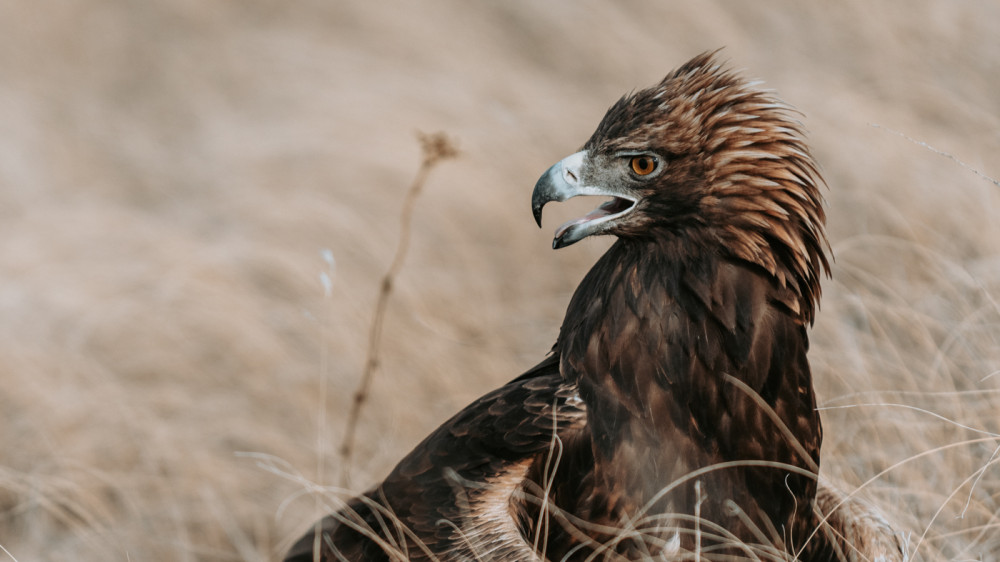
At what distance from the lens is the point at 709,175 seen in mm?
2650

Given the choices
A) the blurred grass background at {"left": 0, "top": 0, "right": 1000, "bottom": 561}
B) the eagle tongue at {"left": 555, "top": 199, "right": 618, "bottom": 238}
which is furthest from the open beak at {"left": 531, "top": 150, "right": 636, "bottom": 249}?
the blurred grass background at {"left": 0, "top": 0, "right": 1000, "bottom": 561}

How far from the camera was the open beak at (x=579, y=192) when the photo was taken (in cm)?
268

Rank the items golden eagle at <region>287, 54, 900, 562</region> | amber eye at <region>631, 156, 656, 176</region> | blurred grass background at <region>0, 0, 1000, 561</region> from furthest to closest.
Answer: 1. blurred grass background at <region>0, 0, 1000, 561</region>
2. amber eye at <region>631, 156, 656, 176</region>
3. golden eagle at <region>287, 54, 900, 562</region>

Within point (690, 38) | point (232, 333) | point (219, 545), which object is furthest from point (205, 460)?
point (690, 38)

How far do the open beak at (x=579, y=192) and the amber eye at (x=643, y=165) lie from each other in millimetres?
74

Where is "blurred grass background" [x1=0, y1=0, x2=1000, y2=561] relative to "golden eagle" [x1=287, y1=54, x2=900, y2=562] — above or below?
above

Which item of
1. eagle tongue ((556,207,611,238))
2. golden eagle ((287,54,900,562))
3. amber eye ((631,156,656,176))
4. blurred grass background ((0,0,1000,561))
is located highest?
blurred grass background ((0,0,1000,561))

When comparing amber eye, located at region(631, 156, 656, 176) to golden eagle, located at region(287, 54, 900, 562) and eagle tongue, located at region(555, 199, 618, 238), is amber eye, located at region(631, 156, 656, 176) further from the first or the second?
eagle tongue, located at region(555, 199, 618, 238)

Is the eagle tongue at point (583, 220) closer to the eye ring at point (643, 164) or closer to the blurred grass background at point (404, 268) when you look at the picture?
the eye ring at point (643, 164)

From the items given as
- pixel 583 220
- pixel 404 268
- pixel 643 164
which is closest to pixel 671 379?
pixel 583 220

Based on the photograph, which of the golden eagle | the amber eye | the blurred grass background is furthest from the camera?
the blurred grass background

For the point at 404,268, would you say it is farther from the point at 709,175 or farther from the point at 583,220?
the point at 709,175

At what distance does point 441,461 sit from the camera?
276cm

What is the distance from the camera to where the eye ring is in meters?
2.66
